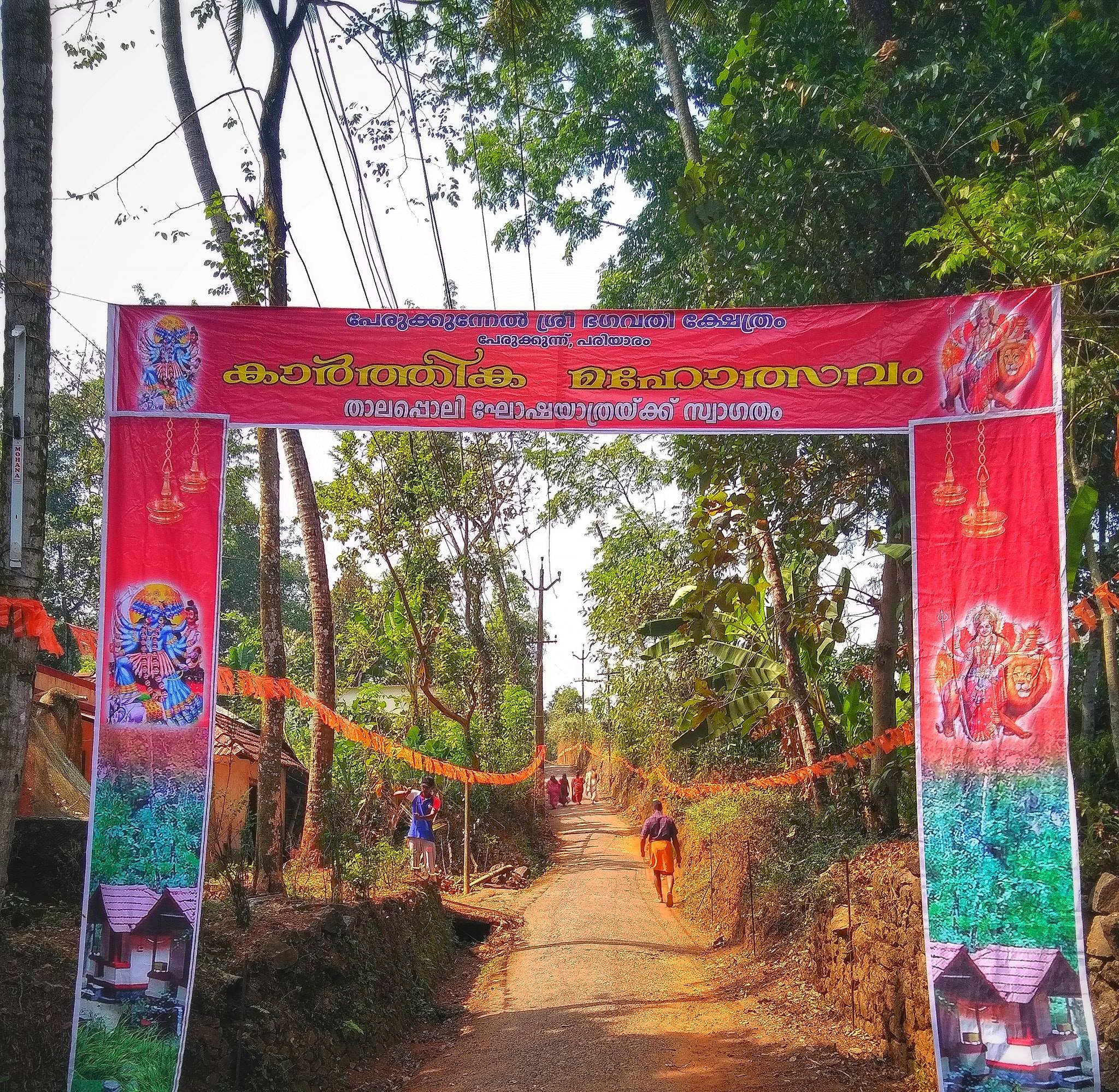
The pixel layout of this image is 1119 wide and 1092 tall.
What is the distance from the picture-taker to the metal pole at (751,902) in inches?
450

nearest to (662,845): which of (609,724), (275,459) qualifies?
(275,459)

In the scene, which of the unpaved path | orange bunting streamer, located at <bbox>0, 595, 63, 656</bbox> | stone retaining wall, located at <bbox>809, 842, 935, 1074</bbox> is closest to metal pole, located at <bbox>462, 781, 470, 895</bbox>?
the unpaved path

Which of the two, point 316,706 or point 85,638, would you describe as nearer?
point 85,638

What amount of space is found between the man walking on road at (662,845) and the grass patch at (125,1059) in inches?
391

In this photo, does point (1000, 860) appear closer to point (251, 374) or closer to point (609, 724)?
point (251, 374)

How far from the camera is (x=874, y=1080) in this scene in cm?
704

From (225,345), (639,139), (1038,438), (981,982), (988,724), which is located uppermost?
(639,139)

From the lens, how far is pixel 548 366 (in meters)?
6.29

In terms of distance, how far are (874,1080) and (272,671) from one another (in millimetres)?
5679

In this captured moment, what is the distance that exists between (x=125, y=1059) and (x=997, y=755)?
189 inches

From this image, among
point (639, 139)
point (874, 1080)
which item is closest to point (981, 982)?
point (874, 1080)

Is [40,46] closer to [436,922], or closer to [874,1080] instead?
[874,1080]

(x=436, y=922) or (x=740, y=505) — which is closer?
(x=740, y=505)

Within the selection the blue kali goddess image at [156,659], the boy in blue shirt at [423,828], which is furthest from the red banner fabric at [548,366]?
the boy in blue shirt at [423,828]
